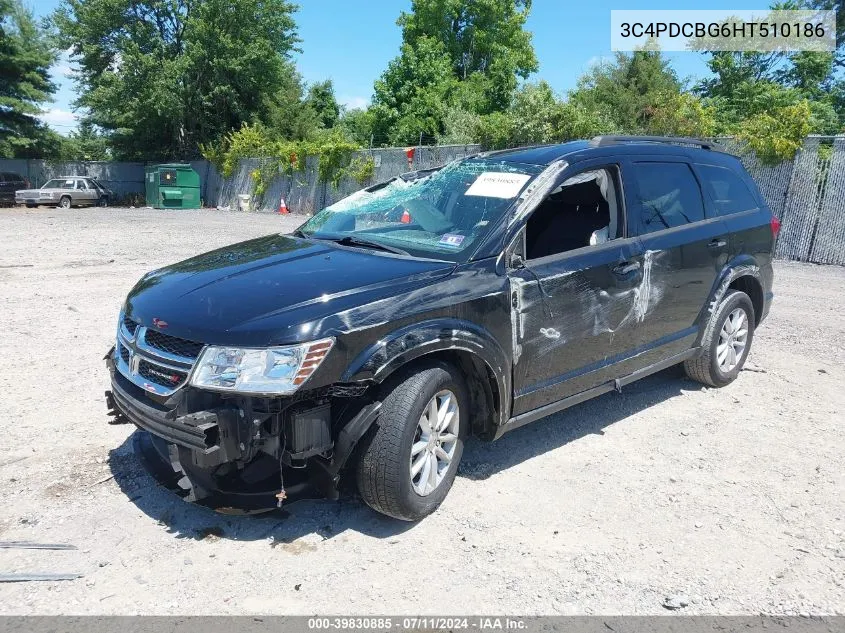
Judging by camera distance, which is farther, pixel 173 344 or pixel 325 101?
pixel 325 101

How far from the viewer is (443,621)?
288 cm

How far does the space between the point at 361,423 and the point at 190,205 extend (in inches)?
1306

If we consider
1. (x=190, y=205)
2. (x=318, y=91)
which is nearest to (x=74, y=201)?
(x=190, y=205)

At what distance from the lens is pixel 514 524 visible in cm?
366

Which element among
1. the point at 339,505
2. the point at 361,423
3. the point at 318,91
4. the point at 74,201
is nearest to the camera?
the point at 361,423

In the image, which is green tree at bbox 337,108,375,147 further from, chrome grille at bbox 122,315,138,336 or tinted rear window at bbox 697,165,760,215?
chrome grille at bbox 122,315,138,336

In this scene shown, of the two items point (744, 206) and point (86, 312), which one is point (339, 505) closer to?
Result: point (744, 206)

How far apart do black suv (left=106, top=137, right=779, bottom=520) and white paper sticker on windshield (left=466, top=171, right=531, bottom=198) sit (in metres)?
0.01

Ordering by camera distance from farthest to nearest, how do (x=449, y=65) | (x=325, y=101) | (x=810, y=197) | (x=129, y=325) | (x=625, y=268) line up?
(x=325, y=101) → (x=449, y=65) → (x=810, y=197) → (x=625, y=268) → (x=129, y=325)

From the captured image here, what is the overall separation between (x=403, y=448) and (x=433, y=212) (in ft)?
5.60

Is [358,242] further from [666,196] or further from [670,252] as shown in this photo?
[666,196]

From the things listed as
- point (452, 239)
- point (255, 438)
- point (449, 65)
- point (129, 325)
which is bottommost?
point (255, 438)

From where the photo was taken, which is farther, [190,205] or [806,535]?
[190,205]

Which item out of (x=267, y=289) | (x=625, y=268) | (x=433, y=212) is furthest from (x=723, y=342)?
(x=267, y=289)
